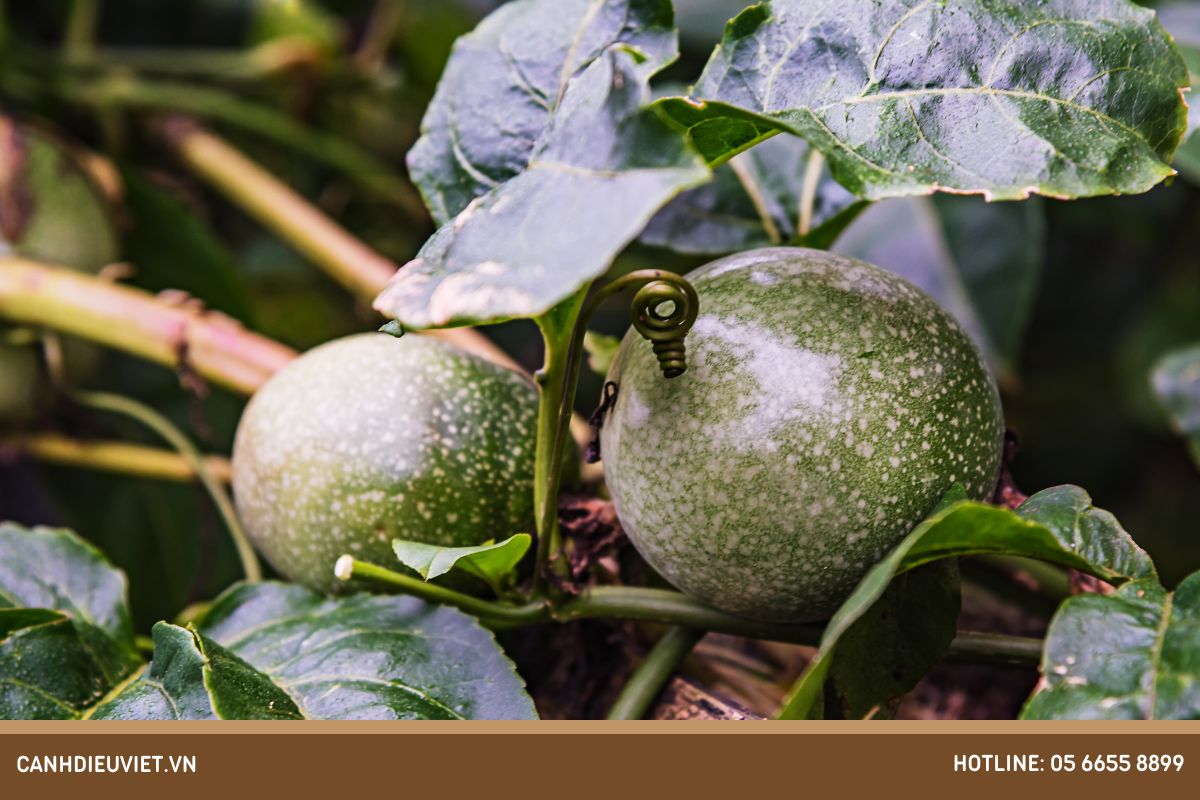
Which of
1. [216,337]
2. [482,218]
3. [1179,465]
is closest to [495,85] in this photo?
[482,218]

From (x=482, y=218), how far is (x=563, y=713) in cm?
33

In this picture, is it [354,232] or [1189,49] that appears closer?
[1189,49]

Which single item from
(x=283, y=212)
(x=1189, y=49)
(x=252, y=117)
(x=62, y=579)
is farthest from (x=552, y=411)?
(x=252, y=117)

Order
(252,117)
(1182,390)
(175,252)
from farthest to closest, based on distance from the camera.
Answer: (252,117), (175,252), (1182,390)

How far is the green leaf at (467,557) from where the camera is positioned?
502 millimetres

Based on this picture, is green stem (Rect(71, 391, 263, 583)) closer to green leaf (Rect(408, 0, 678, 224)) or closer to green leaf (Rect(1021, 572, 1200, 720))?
green leaf (Rect(408, 0, 678, 224))

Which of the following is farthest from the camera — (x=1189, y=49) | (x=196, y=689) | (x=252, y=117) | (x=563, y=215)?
(x=252, y=117)

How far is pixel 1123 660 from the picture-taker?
0.43 meters

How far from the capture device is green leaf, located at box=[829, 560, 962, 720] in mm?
537

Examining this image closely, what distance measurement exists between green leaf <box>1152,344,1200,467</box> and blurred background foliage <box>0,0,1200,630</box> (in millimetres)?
131

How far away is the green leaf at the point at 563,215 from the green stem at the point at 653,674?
0.28m

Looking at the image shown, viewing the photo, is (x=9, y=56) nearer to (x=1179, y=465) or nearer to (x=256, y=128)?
(x=256, y=128)

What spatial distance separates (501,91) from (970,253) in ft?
1.95

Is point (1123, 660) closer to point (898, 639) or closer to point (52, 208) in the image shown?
point (898, 639)
